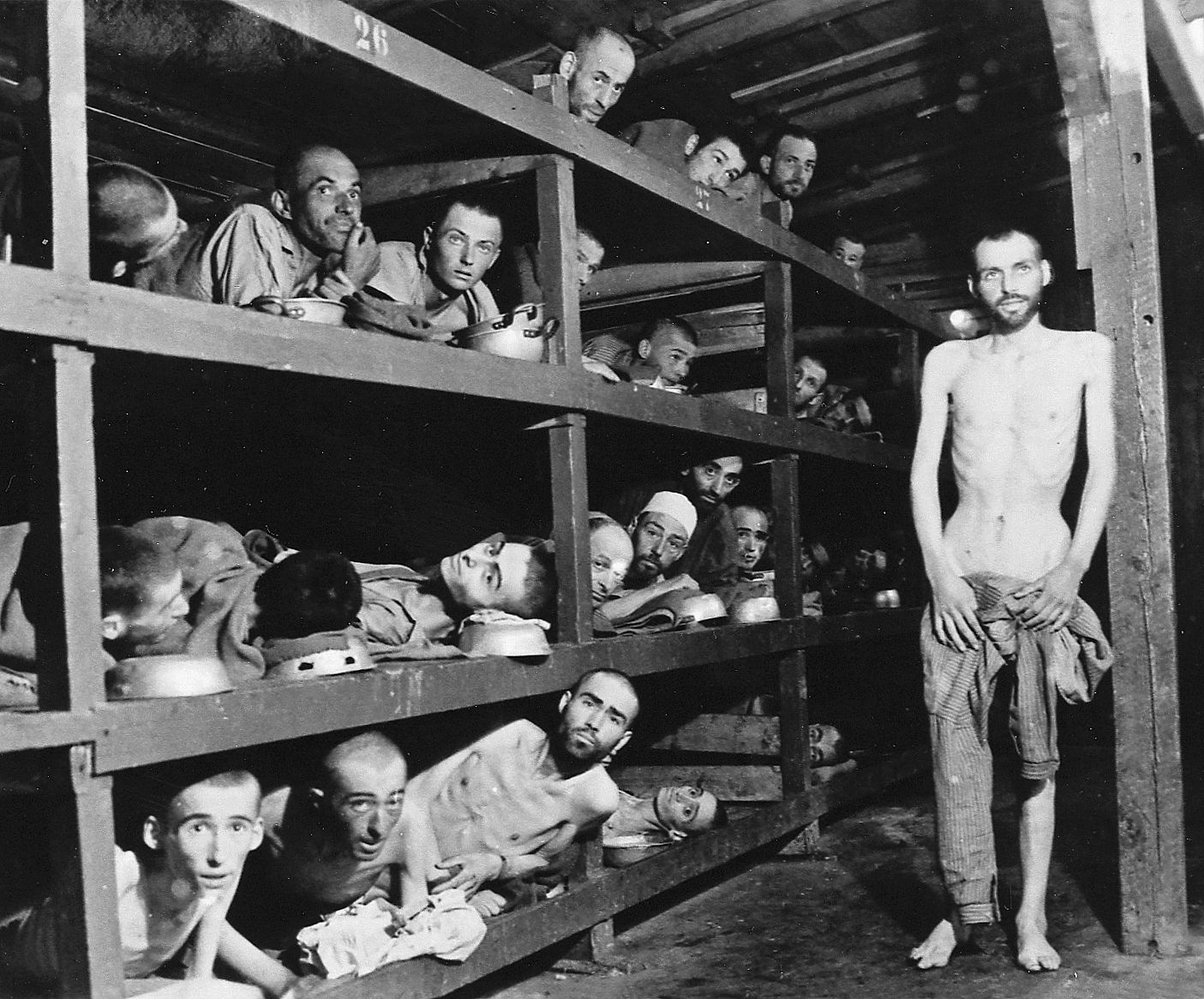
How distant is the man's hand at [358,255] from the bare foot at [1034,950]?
3.08 meters

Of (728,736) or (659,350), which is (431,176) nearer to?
(659,350)

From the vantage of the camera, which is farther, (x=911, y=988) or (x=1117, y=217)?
(x=1117, y=217)

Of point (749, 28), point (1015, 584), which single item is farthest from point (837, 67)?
point (1015, 584)

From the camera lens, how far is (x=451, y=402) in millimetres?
3832

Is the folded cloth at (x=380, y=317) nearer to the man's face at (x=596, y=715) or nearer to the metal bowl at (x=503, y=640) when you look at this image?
the metal bowl at (x=503, y=640)

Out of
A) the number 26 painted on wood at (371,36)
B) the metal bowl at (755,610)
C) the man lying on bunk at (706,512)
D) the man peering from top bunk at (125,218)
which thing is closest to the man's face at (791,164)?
the man lying on bunk at (706,512)

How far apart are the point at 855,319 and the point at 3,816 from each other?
5.56 meters

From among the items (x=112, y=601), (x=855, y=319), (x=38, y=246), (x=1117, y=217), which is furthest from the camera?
(x=855, y=319)

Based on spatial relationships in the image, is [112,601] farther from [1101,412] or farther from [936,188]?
[936,188]

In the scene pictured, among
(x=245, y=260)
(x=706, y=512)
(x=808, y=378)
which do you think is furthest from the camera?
(x=808, y=378)

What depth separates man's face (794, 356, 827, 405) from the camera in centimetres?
711

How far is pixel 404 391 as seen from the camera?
11.5 ft

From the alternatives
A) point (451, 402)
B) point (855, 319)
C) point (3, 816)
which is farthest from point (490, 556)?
point (855, 319)

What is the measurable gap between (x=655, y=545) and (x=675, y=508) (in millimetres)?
274
